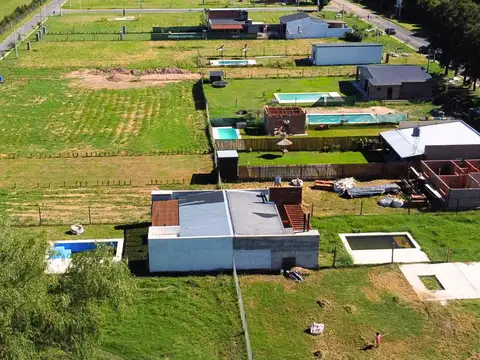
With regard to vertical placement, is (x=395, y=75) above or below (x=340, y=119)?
above

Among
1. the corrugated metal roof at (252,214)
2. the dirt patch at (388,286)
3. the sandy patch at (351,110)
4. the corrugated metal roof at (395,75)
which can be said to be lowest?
the dirt patch at (388,286)

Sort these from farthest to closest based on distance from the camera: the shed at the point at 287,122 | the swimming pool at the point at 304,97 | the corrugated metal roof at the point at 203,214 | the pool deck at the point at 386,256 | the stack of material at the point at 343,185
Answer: the swimming pool at the point at 304,97 → the shed at the point at 287,122 → the stack of material at the point at 343,185 → the pool deck at the point at 386,256 → the corrugated metal roof at the point at 203,214

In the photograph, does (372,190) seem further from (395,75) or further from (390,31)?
(390,31)

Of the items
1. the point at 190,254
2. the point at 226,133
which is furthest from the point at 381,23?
the point at 190,254

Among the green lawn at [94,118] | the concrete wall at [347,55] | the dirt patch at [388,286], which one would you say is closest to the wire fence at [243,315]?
the dirt patch at [388,286]

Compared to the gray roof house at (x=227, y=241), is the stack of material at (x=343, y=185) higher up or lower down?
lower down

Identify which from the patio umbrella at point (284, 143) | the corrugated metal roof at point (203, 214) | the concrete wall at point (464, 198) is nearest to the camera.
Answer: the corrugated metal roof at point (203, 214)

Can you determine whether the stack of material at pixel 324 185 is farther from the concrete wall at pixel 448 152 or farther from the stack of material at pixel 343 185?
the concrete wall at pixel 448 152
